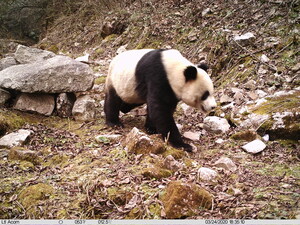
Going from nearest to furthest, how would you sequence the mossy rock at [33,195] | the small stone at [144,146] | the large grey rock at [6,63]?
1. the mossy rock at [33,195]
2. the small stone at [144,146]
3. the large grey rock at [6,63]

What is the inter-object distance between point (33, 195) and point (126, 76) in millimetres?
2755

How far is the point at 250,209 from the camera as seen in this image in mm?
2740

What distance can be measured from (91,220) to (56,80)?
3730 mm

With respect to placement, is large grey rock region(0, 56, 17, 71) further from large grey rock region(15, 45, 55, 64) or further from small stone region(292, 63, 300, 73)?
small stone region(292, 63, 300, 73)

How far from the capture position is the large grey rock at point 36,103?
5859 millimetres

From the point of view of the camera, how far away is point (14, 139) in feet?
15.3

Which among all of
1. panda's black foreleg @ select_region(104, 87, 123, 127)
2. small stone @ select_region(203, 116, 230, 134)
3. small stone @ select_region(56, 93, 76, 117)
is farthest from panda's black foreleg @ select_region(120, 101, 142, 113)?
small stone @ select_region(203, 116, 230, 134)

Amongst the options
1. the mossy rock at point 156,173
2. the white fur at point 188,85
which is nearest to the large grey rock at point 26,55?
the white fur at point 188,85

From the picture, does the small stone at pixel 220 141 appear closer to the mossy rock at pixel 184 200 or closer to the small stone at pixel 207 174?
the small stone at pixel 207 174

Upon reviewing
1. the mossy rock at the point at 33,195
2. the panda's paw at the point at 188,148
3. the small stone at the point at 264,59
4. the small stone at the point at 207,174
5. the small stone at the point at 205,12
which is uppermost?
the small stone at the point at 205,12

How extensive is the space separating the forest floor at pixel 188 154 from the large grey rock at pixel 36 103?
5.3 inches

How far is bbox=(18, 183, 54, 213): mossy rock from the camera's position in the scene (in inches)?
125

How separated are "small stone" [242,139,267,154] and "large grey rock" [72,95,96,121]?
3121 millimetres

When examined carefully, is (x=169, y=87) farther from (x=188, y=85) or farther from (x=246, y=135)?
(x=246, y=135)
